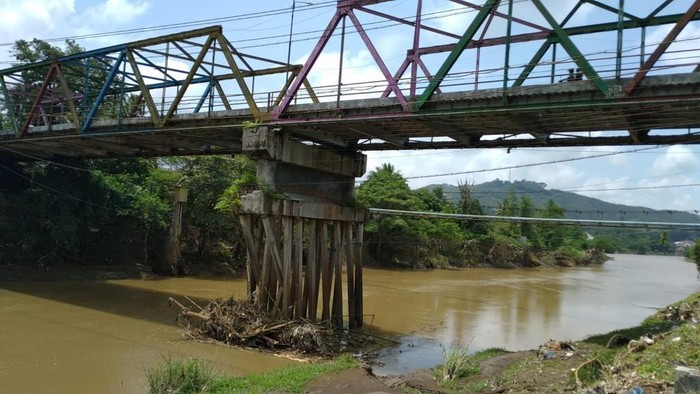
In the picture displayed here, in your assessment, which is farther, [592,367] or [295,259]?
[295,259]

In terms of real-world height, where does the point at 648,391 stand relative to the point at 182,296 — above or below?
above

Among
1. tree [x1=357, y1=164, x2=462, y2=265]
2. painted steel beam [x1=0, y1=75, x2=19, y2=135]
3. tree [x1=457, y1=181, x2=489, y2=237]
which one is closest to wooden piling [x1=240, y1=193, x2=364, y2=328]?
painted steel beam [x1=0, y1=75, x2=19, y2=135]

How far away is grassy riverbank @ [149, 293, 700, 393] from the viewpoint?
26.4ft

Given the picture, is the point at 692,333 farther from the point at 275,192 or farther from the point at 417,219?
the point at 417,219

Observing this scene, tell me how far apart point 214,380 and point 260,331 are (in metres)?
4.58

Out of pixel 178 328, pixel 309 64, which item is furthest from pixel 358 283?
pixel 309 64

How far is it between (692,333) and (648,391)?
3.05 metres

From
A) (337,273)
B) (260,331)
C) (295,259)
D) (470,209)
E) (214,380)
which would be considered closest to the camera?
(214,380)

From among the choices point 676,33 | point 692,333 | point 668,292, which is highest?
point 676,33

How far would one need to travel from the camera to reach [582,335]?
20250mm

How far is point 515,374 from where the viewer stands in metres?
10.1

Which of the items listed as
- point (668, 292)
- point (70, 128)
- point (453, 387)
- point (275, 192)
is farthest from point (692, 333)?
point (668, 292)

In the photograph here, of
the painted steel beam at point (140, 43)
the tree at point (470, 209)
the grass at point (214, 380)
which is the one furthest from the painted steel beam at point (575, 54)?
the tree at point (470, 209)

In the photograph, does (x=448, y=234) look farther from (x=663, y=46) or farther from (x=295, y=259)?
(x=663, y=46)
